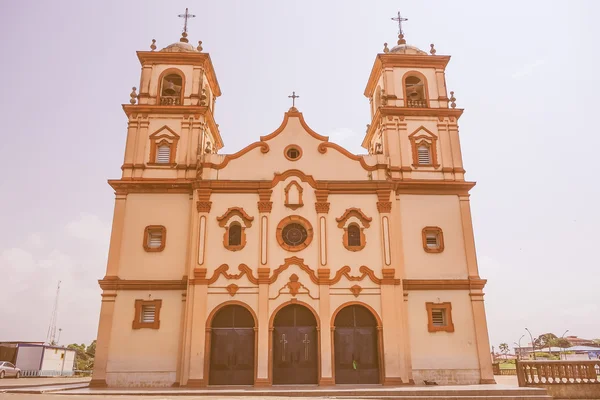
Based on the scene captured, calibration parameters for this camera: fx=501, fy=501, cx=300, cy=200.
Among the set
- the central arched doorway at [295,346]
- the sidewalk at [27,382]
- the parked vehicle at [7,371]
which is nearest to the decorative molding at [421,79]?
the central arched doorway at [295,346]

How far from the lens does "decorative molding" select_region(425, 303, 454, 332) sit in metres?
22.5

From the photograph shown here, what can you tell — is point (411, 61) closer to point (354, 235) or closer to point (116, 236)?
point (354, 235)

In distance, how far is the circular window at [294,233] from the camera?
2322 cm

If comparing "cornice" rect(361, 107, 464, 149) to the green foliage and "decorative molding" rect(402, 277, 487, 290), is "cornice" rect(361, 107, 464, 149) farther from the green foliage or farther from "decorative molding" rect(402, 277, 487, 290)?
the green foliage

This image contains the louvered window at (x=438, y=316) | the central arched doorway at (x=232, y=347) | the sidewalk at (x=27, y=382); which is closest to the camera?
the central arched doorway at (x=232, y=347)

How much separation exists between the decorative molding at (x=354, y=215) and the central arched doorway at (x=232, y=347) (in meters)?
5.98

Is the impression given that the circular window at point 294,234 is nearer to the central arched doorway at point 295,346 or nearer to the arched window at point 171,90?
the central arched doorway at point 295,346

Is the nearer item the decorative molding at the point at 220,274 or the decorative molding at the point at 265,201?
the decorative molding at the point at 220,274

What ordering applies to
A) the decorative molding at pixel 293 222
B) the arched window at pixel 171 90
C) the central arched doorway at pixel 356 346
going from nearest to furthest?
the central arched doorway at pixel 356 346 → the decorative molding at pixel 293 222 → the arched window at pixel 171 90

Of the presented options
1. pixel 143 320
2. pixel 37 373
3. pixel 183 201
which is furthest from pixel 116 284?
pixel 37 373

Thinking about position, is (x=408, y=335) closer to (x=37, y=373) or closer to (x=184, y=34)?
(x=184, y=34)

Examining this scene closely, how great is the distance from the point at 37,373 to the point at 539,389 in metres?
A: 36.8

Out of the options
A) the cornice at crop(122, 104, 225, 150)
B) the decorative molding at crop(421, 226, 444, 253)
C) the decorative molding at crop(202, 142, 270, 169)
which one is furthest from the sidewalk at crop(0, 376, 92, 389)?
the decorative molding at crop(421, 226, 444, 253)

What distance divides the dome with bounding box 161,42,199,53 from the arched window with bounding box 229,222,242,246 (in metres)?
10.5
